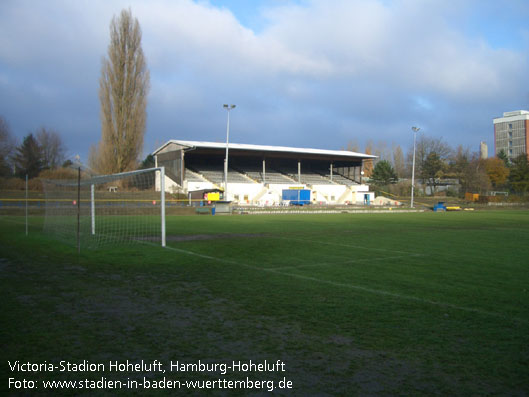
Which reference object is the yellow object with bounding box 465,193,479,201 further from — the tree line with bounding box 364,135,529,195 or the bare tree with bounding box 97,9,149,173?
the bare tree with bounding box 97,9,149,173

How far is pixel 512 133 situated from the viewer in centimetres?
12150

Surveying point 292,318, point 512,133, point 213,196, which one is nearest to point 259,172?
point 213,196

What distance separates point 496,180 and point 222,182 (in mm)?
56937

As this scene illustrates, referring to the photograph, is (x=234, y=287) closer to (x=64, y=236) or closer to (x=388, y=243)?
(x=388, y=243)

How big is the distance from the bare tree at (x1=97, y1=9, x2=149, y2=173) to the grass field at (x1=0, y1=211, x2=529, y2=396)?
3919 centimetres

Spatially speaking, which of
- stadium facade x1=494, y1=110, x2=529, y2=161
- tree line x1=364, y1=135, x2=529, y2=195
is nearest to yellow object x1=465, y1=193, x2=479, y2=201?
tree line x1=364, y1=135, x2=529, y2=195

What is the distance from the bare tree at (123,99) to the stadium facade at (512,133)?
10751 centimetres

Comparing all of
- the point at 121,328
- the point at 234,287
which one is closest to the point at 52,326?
the point at 121,328

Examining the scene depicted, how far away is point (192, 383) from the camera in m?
3.34

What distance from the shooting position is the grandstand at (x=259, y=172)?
175 ft

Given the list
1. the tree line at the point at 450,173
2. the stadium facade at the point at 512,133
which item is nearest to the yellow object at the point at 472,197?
the tree line at the point at 450,173

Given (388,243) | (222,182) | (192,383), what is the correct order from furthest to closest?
(222,182) < (388,243) < (192,383)

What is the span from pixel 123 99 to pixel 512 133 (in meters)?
116

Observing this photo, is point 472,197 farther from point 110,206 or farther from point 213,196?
point 110,206
